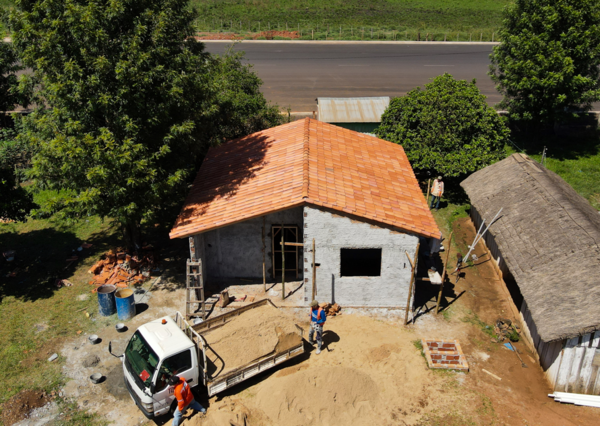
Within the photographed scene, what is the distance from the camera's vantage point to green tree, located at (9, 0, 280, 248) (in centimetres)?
1364

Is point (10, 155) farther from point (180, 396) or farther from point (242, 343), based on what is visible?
point (180, 396)

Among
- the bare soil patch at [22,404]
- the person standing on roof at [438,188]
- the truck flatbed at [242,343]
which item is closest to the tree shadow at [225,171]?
the truck flatbed at [242,343]

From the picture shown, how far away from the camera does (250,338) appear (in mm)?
12789

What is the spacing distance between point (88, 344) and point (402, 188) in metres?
11.0

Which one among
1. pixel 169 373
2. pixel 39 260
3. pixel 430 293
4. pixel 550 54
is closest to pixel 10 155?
pixel 39 260

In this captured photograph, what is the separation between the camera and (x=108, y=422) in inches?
460

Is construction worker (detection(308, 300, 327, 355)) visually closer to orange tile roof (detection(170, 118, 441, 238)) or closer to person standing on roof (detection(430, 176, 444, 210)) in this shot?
orange tile roof (detection(170, 118, 441, 238))

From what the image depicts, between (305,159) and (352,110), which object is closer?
(305,159)

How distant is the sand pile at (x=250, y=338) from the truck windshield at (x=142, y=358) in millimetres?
1494

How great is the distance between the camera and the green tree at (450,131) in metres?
21.7

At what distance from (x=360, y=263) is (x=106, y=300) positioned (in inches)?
333

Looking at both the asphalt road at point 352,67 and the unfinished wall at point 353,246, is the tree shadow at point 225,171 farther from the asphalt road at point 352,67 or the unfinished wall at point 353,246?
the asphalt road at point 352,67

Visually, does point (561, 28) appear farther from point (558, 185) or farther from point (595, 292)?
point (595, 292)

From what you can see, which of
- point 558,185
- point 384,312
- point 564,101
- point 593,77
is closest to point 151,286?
point 384,312
